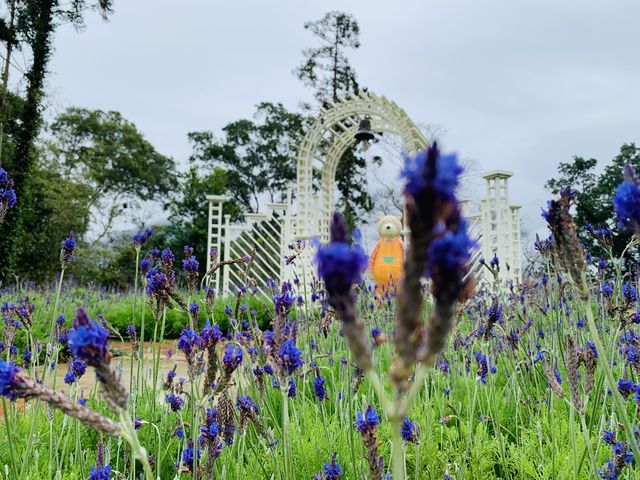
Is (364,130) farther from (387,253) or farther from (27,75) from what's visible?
(27,75)

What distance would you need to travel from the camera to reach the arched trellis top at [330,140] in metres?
10.8

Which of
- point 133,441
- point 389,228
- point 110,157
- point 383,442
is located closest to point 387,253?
point 389,228

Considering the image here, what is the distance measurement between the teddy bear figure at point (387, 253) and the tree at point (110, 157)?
15.6 meters

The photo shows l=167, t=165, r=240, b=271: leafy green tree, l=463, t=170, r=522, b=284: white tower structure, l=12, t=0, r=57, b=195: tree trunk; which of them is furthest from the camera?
l=167, t=165, r=240, b=271: leafy green tree

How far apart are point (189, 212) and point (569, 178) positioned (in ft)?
43.6

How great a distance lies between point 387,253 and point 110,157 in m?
19.3

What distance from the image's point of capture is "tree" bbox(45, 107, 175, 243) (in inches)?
902

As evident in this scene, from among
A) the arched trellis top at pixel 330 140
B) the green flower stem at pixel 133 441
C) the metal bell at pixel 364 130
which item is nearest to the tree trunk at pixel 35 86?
the arched trellis top at pixel 330 140

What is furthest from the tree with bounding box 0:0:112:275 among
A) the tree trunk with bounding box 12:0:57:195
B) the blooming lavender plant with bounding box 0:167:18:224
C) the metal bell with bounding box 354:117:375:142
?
the blooming lavender plant with bounding box 0:167:18:224

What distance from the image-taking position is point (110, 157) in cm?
2428

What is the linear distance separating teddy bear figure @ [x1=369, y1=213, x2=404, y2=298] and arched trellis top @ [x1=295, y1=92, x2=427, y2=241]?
1.68 m

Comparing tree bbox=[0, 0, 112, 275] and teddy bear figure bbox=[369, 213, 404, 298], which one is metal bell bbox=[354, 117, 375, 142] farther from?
tree bbox=[0, 0, 112, 275]

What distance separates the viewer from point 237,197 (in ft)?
86.5

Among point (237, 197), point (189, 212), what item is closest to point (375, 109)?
point (189, 212)
